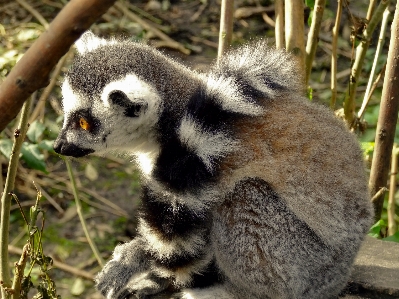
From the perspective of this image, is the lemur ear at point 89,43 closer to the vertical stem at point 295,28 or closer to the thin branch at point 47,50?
the vertical stem at point 295,28

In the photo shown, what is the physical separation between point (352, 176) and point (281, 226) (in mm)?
548

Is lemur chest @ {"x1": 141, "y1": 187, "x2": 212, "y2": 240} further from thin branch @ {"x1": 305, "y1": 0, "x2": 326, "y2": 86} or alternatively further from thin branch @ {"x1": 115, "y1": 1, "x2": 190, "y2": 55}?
thin branch @ {"x1": 115, "y1": 1, "x2": 190, "y2": 55}

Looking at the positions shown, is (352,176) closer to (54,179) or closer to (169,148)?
(169,148)

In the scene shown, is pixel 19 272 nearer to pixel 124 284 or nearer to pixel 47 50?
pixel 124 284

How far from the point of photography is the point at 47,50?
165cm

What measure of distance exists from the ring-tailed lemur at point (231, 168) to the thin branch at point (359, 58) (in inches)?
58.1

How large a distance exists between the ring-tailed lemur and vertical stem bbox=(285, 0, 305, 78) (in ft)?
3.96

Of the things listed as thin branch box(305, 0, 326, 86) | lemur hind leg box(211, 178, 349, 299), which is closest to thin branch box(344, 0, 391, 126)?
thin branch box(305, 0, 326, 86)

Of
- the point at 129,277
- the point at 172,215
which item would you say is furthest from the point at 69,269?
the point at 172,215

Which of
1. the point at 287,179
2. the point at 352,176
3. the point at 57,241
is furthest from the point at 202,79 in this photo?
the point at 57,241

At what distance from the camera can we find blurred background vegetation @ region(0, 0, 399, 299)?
583cm

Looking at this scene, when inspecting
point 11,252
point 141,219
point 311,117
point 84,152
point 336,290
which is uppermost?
point 311,117

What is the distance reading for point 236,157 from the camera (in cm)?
355

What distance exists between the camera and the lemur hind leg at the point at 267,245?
11.4 ft
